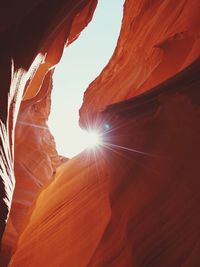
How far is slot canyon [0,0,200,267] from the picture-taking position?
5078mm

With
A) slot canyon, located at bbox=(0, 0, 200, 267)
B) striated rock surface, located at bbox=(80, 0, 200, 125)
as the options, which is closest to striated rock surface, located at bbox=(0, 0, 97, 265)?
slot canyon, located at bbox=(0, 0, 200, 267)

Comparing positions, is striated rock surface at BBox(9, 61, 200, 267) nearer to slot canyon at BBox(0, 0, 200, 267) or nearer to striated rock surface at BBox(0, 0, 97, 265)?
slot canyon at BBox(0, 0, 200, 267)

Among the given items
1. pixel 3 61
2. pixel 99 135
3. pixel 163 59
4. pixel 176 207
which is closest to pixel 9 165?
pixel 3 61

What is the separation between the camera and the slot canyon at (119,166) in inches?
200

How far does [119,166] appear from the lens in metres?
7.29

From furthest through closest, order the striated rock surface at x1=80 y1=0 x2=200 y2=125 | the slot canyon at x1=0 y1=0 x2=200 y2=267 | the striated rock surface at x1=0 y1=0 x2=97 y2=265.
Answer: the striated rock surface at x1=80 y1=0 x2=200 y2=125
the slot canyon at x1=0 y1=0 x2=200 y2=267
the striated rock surface at x1=0 y1=0 x2=97 y2=265

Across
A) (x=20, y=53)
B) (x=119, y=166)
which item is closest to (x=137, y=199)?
(x=119, y=166)

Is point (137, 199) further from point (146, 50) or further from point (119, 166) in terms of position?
point (146, 50)

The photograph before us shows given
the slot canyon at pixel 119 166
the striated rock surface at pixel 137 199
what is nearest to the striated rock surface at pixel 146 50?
the slot canyon at pixel 119 166

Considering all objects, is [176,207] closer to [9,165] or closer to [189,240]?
[189,240]

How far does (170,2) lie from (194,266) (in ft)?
37.5

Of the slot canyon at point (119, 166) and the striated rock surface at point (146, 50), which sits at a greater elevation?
the striated rock surface at point (146, 50)

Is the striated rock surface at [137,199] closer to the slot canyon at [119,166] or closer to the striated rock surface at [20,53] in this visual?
the slot canyon at [119,166]

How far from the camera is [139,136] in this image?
7242mm
